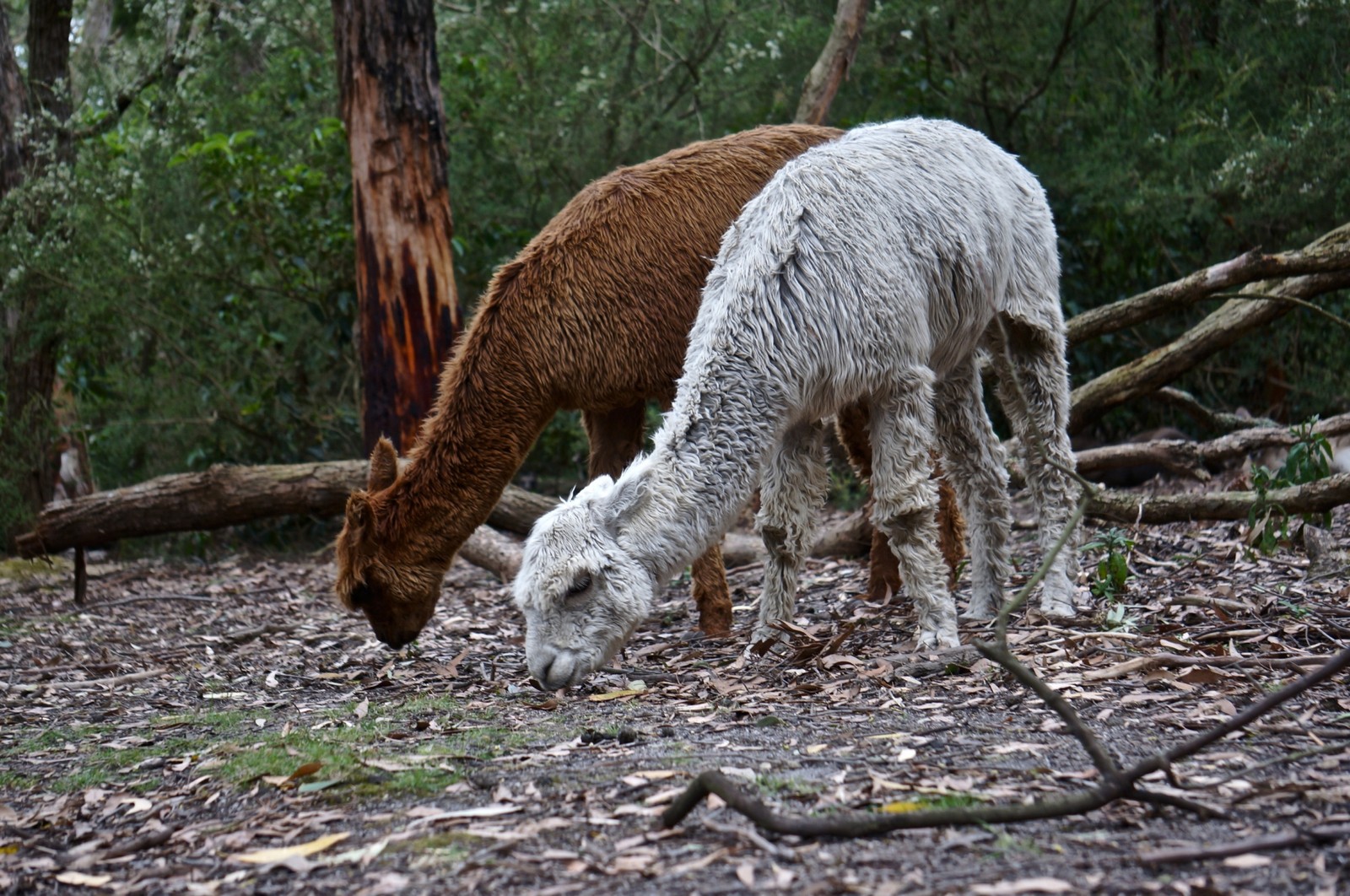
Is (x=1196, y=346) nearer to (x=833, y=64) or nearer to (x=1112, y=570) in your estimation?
(x=1112, y=570)

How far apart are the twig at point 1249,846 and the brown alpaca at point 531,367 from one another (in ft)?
12.5

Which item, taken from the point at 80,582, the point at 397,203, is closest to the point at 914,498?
the point at 397,203

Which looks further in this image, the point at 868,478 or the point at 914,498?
the point at 868,478

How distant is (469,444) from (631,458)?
41.8 inches

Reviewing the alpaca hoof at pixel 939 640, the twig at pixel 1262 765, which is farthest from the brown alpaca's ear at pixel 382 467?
the twig at pixel 1262 765

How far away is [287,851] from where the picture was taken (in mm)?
3314

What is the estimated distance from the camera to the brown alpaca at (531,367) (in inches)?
244

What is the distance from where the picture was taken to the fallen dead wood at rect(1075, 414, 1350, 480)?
7707mm

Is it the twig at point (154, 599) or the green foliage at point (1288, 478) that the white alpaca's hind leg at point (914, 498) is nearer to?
the green foliage at point (1288, 478)

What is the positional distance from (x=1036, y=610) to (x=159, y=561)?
8.63 m

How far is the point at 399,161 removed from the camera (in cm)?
908

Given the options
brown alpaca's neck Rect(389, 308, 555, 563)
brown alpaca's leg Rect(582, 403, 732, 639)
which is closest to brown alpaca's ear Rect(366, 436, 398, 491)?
brown alpaca's neck Rect(389, 308, 555, 563)

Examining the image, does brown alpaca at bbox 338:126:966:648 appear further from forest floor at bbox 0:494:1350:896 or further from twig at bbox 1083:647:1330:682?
twig at bbox 1083:647:1330:682

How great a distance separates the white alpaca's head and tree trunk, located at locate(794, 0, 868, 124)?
5.81 meters
